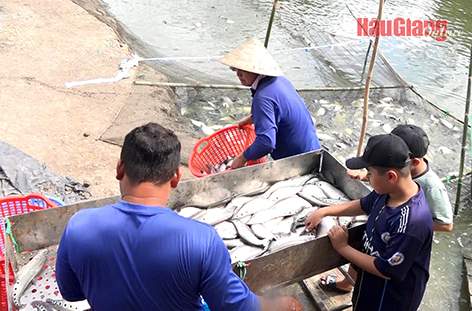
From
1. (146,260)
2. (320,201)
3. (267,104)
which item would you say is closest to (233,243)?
(320,201)

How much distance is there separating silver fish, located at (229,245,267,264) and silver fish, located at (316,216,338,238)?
0.44m

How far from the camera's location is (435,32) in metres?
10.5

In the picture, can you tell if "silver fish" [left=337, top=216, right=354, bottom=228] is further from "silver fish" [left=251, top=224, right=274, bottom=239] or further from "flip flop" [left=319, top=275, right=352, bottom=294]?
"flip flop" [left=319, top=275, right=352, bottom=294]

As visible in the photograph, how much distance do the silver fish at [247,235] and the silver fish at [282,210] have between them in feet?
0.27

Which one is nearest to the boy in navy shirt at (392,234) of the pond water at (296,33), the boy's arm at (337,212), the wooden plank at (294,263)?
the wooden plank at (294,263)

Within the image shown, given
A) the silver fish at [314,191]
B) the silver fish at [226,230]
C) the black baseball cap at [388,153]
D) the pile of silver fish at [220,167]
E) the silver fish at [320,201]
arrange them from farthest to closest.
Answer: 1. the pile of silver fish at [220,167]
2. the silver fish at [314,191]
3. the silver fish at [320,201]
4. the silver fish at [226,230]
5. the black baseball cap at [388,153]

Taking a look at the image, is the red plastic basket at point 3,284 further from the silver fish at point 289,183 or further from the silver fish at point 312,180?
the silver fish at point 312,180

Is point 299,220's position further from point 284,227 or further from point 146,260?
point 146,260

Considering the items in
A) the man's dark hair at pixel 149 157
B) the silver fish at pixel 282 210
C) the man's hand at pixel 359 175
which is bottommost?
the silver fish at pixel 282 210

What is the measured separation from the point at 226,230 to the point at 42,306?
4.23ft

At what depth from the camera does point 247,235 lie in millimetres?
3014

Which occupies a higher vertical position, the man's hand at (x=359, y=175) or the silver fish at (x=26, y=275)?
the man's hand at (x=359, y=175)

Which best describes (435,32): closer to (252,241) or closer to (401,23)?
(401,23)

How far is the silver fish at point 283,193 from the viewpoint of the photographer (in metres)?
3.48
